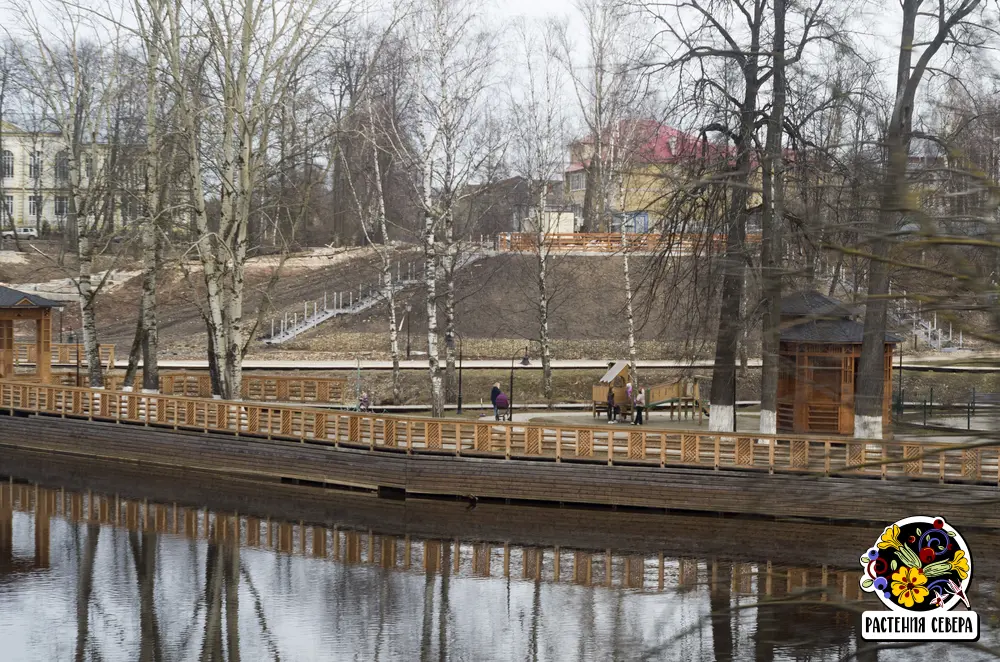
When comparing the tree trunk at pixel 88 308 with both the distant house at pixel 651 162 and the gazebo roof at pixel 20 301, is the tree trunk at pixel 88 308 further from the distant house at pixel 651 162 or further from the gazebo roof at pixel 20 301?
the distant house at pixel 651 162

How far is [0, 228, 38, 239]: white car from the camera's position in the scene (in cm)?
6769

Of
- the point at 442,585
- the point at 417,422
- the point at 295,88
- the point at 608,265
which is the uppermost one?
the point at 295,88

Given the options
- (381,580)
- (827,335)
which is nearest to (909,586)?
(381,580)

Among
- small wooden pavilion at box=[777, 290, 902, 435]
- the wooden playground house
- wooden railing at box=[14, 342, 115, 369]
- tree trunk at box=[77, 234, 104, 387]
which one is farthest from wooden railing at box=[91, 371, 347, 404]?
small wooden pavilion at box=[777, 290, 902, 435]

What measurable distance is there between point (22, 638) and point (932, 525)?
1192cm

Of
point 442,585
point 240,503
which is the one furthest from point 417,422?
point 442,585

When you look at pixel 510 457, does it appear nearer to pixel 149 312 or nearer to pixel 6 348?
pixel 149 312

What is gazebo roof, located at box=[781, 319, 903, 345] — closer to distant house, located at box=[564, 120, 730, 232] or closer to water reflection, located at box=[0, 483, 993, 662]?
distant house, located at box=[564, 120, 730, 232]

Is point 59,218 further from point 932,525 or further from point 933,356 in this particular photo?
point 932,525

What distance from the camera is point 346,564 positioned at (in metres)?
19.0

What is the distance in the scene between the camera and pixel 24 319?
32.4m

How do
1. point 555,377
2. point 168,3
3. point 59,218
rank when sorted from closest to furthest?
point 168,3, point 555,377, point 59,218

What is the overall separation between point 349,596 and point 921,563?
11.3 m

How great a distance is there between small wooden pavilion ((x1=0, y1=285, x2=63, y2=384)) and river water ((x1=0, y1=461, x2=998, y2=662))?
885 centimetres
